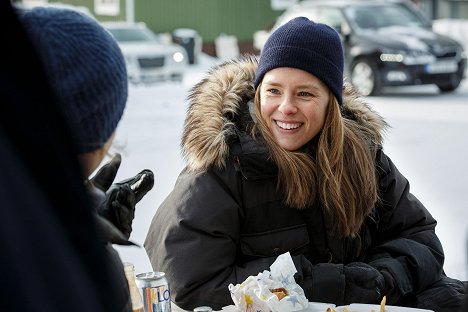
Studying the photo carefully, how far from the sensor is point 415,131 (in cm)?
1009

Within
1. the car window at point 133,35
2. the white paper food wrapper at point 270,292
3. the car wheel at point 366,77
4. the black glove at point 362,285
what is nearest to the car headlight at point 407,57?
the car wheel at point 366,77

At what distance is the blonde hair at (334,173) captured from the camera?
270 centimetres

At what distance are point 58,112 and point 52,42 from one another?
0.37 meters

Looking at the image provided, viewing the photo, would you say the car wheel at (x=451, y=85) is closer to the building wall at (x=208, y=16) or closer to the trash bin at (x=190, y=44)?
the trash bin at (x=190, y=44)

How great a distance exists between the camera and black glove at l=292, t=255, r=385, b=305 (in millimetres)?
2557

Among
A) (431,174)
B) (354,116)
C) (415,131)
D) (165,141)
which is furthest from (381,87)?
(354,116)

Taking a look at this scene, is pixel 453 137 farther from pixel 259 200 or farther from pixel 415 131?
pixel 259 200

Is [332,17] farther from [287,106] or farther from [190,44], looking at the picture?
[287,106]

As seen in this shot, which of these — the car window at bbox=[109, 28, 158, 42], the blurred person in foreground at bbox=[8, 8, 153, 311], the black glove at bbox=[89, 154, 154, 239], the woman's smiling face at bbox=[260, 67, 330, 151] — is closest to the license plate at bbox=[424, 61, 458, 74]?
the car window at bbox=[109, 28, 158, 42]

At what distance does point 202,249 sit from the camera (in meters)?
2.57

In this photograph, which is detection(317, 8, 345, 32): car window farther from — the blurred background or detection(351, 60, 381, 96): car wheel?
detection(351, 60, 381, 96): car wheel

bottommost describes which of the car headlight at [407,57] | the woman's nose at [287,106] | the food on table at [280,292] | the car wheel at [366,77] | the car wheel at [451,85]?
the car wheel at [451,85]

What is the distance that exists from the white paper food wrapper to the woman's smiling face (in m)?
0.57

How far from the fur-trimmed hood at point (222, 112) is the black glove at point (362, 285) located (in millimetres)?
535
